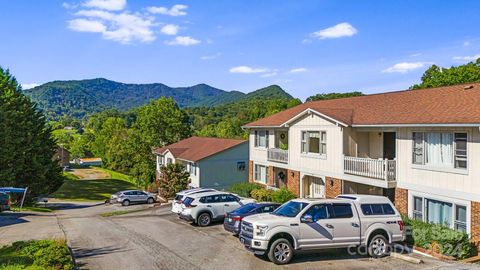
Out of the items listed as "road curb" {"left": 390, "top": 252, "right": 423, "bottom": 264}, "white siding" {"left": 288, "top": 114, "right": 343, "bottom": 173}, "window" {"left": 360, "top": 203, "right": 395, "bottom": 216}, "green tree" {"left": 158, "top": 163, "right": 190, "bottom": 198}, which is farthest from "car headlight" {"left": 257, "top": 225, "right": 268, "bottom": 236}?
"green tree" {"left": 158, "top": 163, "right": 190, "bottom": 198}

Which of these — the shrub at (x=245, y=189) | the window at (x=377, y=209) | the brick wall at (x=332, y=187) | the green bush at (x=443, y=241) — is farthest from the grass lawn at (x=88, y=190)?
the green bush at (x=443, y=241)

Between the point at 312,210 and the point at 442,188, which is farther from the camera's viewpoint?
the point at 442,188

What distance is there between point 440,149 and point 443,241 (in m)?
4.43

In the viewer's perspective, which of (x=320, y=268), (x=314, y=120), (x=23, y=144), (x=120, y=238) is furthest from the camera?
(x=23, y=144)

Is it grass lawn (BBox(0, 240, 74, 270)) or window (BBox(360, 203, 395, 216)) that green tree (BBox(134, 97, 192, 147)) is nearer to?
grass lawn (BBox(0, 240, 74, 270))

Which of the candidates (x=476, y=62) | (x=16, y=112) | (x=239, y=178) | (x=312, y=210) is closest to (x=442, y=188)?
(x=312, y=210)

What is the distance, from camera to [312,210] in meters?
14.9

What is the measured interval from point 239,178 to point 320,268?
28.1m

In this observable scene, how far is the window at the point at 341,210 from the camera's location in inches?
593

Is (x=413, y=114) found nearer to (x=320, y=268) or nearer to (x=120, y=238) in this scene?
(x=320, y=268)

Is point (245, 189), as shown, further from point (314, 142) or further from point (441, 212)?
point (441, 212)

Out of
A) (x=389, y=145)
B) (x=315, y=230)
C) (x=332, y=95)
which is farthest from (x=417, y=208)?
(x=332, y=95)

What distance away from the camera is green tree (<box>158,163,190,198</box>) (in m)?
41.3

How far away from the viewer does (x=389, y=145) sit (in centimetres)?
2372
